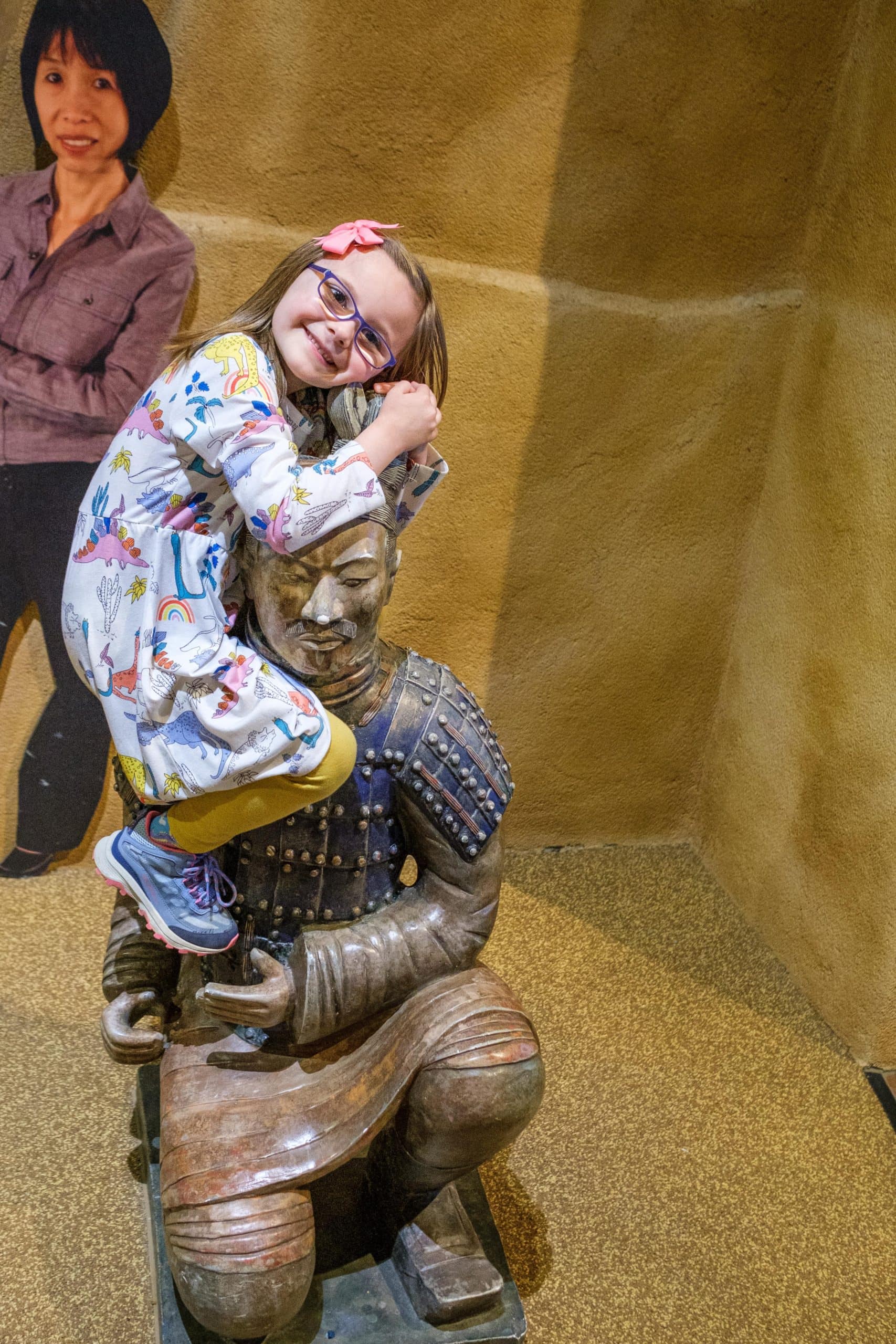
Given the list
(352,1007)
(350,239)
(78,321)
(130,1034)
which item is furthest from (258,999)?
(78,321)

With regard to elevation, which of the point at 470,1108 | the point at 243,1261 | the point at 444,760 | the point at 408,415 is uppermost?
the point at 408,415

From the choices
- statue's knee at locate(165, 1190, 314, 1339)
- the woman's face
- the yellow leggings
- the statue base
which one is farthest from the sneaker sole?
the woman's face

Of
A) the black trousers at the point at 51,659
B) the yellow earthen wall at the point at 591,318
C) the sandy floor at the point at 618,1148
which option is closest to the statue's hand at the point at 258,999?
the sandy floor at the point at 618,1148

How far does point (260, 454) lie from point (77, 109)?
1.28 m

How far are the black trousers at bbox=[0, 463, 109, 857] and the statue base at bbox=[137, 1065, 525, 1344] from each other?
43.1 inches

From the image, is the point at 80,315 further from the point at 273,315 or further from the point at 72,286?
the point at 273,315

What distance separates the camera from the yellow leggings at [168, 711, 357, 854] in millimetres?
1715

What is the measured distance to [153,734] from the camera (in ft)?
5.78

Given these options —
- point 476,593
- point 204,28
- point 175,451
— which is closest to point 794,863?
point 476,593

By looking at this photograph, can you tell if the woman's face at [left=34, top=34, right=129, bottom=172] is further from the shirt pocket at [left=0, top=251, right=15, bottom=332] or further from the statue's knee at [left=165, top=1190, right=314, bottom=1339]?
the statue's knee at [left=165, top=1190, right=314, bottom=1339]

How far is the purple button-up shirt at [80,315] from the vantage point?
2555 millimetres

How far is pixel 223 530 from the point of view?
1.83 metres

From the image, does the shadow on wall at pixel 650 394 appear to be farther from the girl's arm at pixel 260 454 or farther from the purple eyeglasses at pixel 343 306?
the girl's arm at pixel 260 454

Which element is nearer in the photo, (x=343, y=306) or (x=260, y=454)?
(x=260, y=454)
